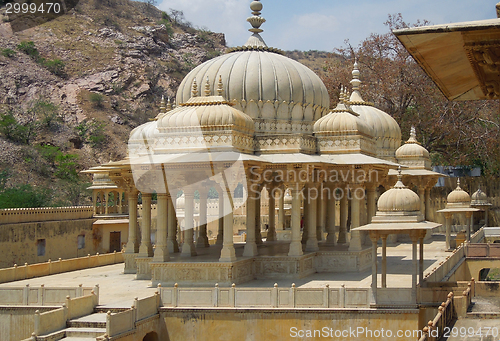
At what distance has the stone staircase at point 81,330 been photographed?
13.2m

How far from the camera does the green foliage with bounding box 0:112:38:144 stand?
169 feet

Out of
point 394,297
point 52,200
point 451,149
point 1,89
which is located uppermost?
point 1,89

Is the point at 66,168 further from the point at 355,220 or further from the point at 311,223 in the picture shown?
the point at 355,220

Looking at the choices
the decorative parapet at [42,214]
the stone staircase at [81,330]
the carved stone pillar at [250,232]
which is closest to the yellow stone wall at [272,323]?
the stone staircase at [81,330]

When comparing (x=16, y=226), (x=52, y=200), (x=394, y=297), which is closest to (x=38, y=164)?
(x=52, y=200)

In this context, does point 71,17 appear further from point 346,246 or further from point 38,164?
point 346,246

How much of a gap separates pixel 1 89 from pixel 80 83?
9.15 m

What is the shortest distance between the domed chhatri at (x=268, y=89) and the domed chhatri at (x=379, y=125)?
767 cm

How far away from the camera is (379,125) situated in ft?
95.7

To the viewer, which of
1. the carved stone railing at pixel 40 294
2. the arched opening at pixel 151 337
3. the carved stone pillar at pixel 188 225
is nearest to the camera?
the arched opening at pixel 151 337

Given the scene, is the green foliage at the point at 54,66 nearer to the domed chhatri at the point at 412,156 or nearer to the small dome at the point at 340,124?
the domed chhatri at the point at 412,156

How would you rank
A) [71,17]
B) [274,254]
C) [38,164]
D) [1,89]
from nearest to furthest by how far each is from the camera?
[274,254] → [38,164] → [1,89] → [71,17]

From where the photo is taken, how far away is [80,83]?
65125 mm

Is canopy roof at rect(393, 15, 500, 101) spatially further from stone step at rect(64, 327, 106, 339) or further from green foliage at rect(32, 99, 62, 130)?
green foliage at rect(32, 99, 62, 130)
